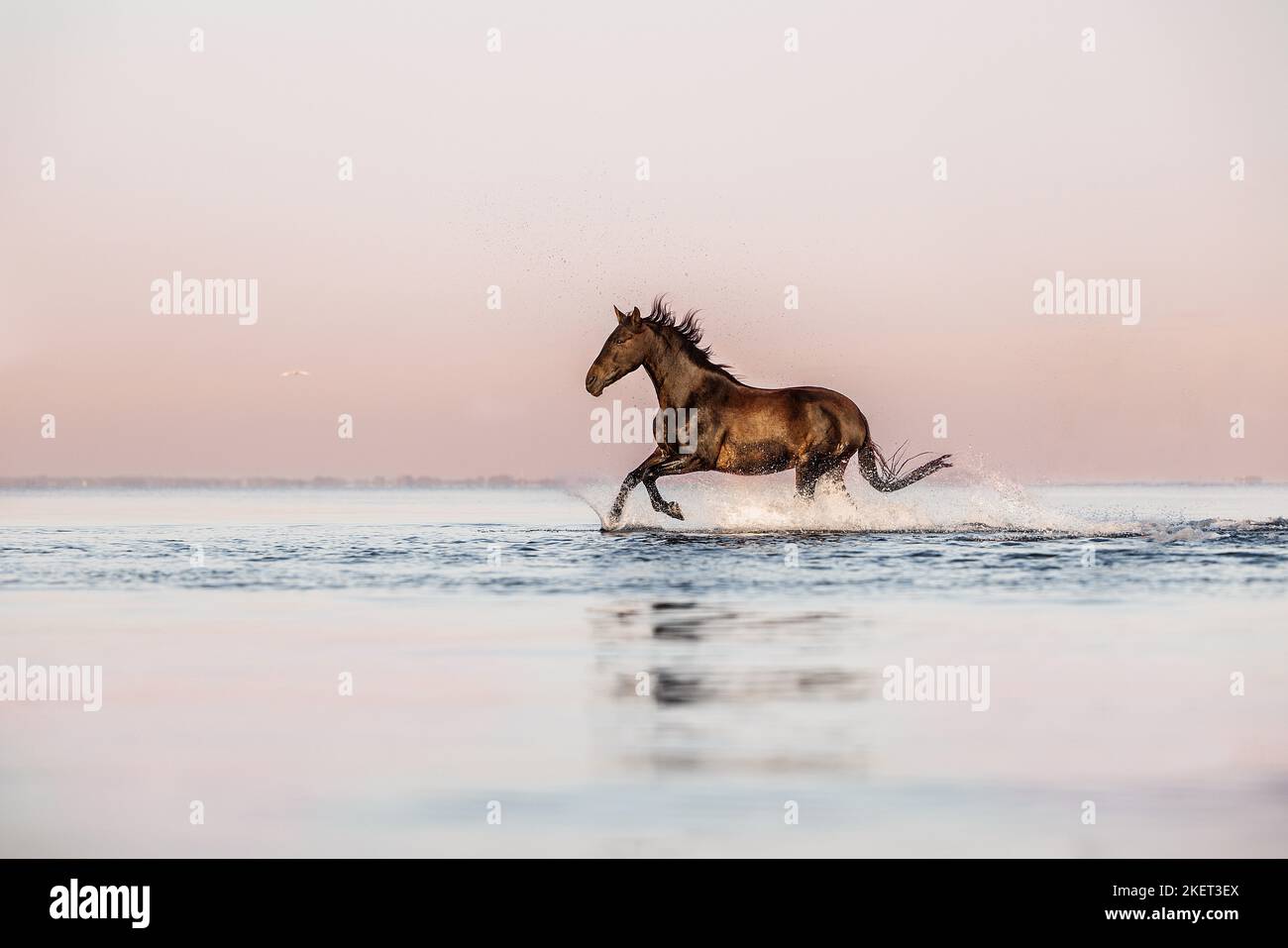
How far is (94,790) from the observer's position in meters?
6.52

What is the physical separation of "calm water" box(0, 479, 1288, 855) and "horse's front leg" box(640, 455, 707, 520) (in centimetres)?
187

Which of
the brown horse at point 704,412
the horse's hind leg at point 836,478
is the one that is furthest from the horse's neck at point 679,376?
the horse's hind leg at point 836,478

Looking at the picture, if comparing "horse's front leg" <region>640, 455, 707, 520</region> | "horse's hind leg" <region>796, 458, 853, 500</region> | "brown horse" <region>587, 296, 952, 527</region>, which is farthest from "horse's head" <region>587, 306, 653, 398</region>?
"horse's hind leg" <region>796, 458, 853, 500</region>

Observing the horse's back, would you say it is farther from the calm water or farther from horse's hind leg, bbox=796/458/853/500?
the calm water

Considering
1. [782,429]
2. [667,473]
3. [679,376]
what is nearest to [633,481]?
[667,473]

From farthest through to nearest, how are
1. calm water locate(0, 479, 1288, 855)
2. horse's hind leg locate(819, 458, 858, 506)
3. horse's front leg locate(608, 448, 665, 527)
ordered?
horse's hind leg locate(819, 458, 858, 506), horse's front leg locate(608, 448, 665, 527), calm water locate(0, 479, 1288, 855)

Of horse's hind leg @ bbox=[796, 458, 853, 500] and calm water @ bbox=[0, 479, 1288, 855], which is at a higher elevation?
horse's hind leg @ bbox=[796, 458, 853, 500]

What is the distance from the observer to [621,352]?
18688mm

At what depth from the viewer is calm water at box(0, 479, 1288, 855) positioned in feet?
19.1

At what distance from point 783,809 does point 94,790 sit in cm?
300

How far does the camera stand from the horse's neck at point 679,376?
1869 cm

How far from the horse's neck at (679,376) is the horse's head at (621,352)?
20 centimetres
